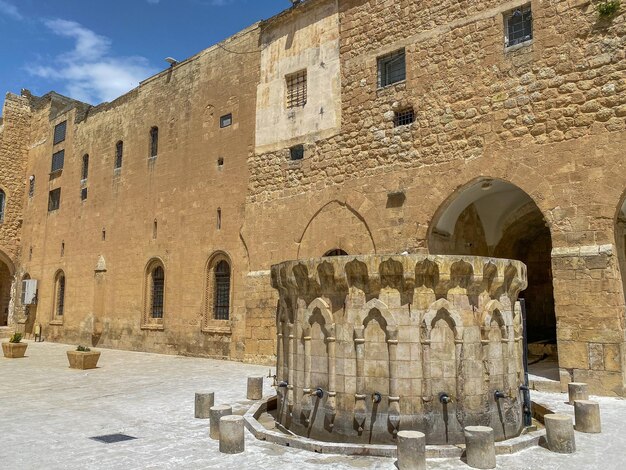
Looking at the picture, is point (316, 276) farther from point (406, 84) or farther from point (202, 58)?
point (202, 58)

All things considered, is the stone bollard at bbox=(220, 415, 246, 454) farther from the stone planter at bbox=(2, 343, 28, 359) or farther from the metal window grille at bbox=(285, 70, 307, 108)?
the stone planter at bbox=(2, 343, 28, 359)

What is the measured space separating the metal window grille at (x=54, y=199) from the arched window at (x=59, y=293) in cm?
311

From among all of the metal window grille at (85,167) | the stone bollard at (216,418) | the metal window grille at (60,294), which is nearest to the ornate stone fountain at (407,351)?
the stone bollard at (216,418)

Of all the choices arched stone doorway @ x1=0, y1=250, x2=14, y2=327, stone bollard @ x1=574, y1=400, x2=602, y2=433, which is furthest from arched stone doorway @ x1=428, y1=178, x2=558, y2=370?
arched stone doorway @ x1=0, y1=250, x2=14, y2=327

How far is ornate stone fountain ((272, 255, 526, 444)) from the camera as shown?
17.6 ft

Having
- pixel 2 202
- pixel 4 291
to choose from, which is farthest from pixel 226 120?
pixel 4 291

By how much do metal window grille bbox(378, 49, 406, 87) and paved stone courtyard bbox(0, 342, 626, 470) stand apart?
Answer: 24.0ft

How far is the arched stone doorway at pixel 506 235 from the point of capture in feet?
36.8

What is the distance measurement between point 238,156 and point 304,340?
32.0 feet

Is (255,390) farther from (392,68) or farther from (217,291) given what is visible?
(392,68)

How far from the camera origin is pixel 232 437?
17.2ft

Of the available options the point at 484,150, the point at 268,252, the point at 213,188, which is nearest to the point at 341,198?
the point at 268,252

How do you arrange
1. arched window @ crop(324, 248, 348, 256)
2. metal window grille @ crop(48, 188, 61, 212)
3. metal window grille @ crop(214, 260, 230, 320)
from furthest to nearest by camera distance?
metal window grille @ crop(48, 188, 61, 212) → metal window grille @ crop(214, 260, 230, 320) → arched window @ crop(324, 248, 348, 256)

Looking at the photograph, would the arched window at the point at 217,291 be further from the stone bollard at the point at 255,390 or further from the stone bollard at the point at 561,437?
the stone bollard at the point at 561,437
